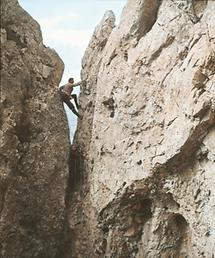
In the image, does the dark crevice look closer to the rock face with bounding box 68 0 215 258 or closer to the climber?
the rock face with bounding box 68 0 215 258

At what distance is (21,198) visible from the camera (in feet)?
50.1

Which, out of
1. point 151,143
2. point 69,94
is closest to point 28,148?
point 69,94

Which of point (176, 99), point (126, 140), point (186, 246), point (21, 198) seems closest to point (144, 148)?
point (126, 140)

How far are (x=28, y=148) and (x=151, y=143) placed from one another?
15.6ft

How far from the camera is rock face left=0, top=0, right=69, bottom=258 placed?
14.8 metres

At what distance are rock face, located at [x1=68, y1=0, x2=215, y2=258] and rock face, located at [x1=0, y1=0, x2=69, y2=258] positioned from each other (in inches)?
54.0

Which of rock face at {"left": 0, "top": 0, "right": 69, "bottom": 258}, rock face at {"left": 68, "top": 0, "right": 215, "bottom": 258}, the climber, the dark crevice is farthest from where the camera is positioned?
the climber

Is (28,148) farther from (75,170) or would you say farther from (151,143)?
(151,143)

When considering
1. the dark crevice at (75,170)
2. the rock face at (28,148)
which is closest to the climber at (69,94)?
the rock face at (28,148)

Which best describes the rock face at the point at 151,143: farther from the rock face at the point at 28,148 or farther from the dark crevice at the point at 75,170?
the rock face at the point at 28,148

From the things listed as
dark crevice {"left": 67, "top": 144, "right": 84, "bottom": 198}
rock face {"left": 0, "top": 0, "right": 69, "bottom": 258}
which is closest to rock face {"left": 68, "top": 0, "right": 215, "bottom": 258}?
dark crevice {"left": 67, "top": 144, "right": 84, "bottom": 198}

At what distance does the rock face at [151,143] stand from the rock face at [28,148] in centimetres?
137

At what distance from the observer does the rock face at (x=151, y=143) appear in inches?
534

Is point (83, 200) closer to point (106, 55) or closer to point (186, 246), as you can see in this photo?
point (186, 246)
